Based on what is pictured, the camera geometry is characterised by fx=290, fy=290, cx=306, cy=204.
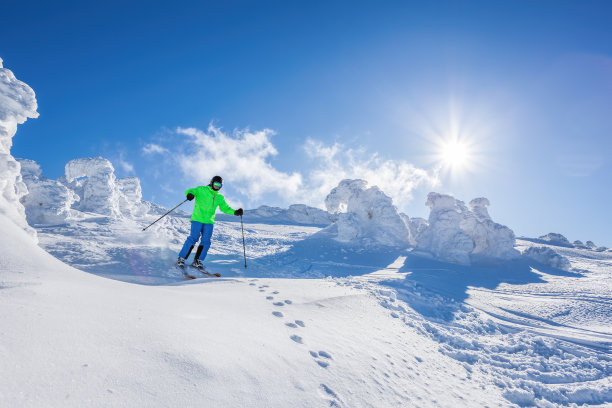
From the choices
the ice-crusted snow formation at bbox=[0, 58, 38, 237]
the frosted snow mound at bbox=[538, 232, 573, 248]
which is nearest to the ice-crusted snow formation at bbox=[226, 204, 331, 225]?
the frosted snow mound at bbox=[538, 232, 573, 248]

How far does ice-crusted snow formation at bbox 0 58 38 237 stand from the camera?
22.2 feet

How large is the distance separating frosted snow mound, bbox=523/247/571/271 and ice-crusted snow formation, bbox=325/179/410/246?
25.9ft

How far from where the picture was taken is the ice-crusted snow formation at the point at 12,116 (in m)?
6.77

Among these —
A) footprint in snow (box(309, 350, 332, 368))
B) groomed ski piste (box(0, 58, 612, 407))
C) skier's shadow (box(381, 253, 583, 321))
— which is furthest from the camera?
skier's shadow (box(381, 253, 583, 321))

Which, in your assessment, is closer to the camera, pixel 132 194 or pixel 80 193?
pixel 80 193

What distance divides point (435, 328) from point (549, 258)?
18.5m

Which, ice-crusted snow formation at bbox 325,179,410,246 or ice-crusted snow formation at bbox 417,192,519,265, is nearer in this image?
ice-crusted snow formation at bbox 417,192,519,265

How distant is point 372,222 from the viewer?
885 inches

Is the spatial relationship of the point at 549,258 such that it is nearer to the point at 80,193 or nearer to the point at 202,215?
the point at 202,215

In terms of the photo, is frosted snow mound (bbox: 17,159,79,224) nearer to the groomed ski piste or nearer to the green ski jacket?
the groomed ski piste

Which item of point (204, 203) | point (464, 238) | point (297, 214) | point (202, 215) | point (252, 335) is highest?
point (297, 214)

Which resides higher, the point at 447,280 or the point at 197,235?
the point at 197,235

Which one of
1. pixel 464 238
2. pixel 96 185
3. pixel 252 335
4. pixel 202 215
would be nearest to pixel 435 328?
Answer: pixel 252 335

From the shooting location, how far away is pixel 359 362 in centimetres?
301
